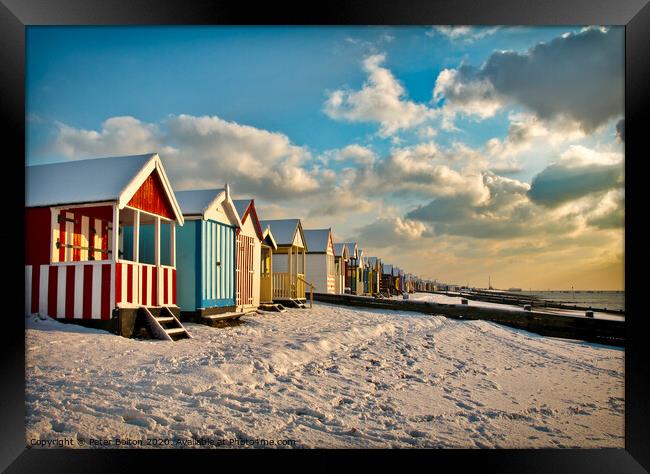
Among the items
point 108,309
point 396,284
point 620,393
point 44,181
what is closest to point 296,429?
point 620,393

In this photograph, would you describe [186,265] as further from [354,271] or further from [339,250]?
[354,271]

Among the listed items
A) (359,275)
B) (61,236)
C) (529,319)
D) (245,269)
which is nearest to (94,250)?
(61,236)

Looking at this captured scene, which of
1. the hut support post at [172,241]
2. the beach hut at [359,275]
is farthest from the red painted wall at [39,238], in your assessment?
the beach hut at [359,275]

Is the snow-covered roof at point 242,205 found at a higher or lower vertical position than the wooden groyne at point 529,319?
higher

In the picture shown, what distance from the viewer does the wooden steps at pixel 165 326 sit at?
952 cm

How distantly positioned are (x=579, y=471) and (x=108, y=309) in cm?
809

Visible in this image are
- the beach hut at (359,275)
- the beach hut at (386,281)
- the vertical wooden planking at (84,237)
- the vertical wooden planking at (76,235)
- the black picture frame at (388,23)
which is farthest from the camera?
the beach hut at (386,281)

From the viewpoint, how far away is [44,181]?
9.80 m

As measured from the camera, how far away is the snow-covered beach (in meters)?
5.38

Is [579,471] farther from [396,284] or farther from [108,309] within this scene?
[396,284]

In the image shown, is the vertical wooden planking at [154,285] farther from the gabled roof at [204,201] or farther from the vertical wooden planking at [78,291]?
the gabled roof at [204,201]

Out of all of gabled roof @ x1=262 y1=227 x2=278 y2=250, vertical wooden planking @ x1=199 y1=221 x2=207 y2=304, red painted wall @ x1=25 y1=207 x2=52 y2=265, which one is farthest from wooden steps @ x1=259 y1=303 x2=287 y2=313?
red painted wall @ x1=25 y1=207 x2=52 y2=265

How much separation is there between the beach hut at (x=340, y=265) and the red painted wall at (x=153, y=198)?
808 inches

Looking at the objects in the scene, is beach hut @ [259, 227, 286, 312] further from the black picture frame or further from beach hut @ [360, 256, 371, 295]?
beach hut @ [360, 256, 371, 295]
